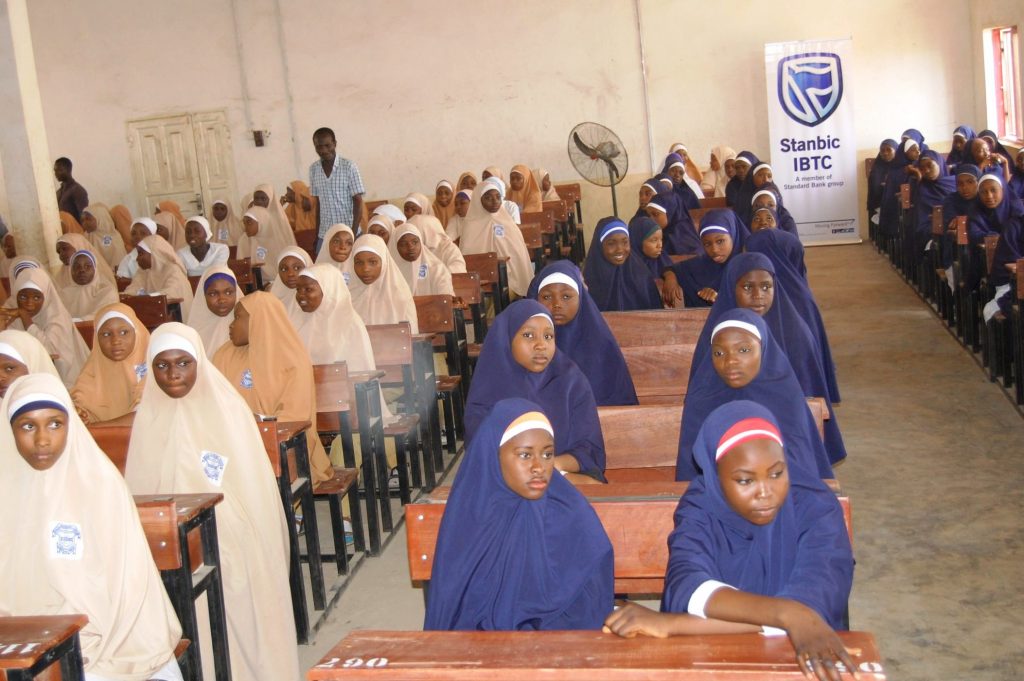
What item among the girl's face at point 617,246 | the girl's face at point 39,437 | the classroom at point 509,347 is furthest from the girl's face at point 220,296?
the girl's face at point 39,437

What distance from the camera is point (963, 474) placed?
5422 mm

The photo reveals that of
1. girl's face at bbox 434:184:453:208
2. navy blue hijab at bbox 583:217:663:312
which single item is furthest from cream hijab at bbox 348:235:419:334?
girl's face at bbox 434:184:453:208

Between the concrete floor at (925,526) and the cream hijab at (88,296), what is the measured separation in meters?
4.11

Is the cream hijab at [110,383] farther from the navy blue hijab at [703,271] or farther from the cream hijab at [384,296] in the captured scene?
the navy blue hijab at [703,271]

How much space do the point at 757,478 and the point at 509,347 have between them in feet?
5.69

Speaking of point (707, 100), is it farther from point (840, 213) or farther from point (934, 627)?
point (934, 627)

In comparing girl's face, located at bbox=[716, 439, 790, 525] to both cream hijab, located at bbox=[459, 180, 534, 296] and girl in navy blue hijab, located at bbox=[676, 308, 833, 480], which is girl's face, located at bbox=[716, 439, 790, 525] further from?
cream hijab, located at bbox=[459, 180, 534, 296]

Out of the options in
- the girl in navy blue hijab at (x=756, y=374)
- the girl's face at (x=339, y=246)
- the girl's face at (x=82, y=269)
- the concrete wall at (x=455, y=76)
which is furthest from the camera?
the concrete wall at (x=455, y=76)

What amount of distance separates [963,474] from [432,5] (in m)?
10.6

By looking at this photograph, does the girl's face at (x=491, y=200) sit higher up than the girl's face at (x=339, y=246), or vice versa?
the girl's face at (x=491, y=200)

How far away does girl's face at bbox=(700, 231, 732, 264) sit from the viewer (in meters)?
6.46

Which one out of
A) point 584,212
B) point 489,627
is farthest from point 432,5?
point 489,627

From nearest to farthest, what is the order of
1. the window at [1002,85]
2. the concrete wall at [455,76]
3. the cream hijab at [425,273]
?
1. the cream hijab at [425,273]
2. the window at [1002,85]
3. the concrete wall at [455,76]

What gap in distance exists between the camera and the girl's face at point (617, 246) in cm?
660
